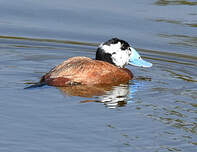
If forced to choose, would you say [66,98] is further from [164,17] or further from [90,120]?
[164,17]

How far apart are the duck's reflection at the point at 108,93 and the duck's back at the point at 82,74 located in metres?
0.13

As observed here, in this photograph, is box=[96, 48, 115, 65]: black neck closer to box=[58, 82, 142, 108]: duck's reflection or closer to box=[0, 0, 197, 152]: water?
box=[0, 0, 197, 152]: water

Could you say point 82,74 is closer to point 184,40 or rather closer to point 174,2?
point 184,40

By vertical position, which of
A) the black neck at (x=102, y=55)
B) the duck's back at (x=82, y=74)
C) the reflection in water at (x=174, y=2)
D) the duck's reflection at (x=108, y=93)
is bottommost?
the duck's reflection at (x=108, y=93)

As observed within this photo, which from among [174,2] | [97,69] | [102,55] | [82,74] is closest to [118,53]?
[102,55]

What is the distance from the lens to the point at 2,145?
22.0 ft

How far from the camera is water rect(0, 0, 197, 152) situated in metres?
7.09

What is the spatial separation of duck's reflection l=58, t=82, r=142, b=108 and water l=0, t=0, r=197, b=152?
0.01 m

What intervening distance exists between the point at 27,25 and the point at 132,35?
2.17 meters

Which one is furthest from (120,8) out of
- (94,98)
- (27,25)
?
(94,98)

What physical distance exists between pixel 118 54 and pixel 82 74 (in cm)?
112

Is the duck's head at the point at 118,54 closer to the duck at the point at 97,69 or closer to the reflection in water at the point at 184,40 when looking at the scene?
the duck at the point at 97,69

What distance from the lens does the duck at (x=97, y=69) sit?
9.39 m

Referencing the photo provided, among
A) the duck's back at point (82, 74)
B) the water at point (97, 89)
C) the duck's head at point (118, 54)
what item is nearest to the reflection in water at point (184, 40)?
the water at point (97, 89)
